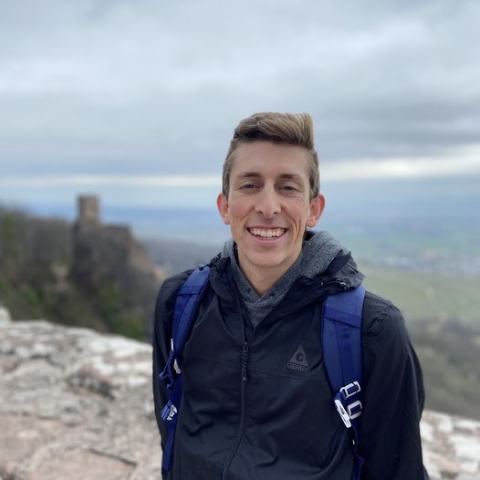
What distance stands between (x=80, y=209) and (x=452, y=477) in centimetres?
2882

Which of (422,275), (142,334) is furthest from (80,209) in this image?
(422,275)

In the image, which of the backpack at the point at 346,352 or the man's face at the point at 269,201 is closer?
the backpack at the point at 346,352

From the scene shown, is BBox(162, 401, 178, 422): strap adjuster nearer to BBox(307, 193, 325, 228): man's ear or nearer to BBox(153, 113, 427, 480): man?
BBox(153, 113, 427, 480): man

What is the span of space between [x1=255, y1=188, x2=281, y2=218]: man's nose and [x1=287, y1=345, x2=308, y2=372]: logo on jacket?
1.62ft

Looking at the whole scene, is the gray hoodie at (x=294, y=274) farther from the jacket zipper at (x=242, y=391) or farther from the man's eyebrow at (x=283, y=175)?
the man's eyebrow at (x=283, y=175)

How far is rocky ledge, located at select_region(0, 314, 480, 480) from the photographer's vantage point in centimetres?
295

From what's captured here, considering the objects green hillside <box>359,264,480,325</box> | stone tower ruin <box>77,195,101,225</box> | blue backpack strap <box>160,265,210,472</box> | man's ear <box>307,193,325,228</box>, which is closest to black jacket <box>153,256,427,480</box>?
blue backpack strap <box>160,265,210,472</box>

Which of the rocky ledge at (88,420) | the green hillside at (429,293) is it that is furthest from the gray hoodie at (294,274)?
the green hillside at (429,293)

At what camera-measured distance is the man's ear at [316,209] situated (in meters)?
2.07

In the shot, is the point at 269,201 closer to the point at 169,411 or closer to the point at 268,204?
the point at 268,204

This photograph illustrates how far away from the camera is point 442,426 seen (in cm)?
355

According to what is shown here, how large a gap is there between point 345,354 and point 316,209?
63 cm

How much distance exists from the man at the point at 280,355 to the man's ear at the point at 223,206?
49 mm

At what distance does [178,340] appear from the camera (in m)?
2.09
